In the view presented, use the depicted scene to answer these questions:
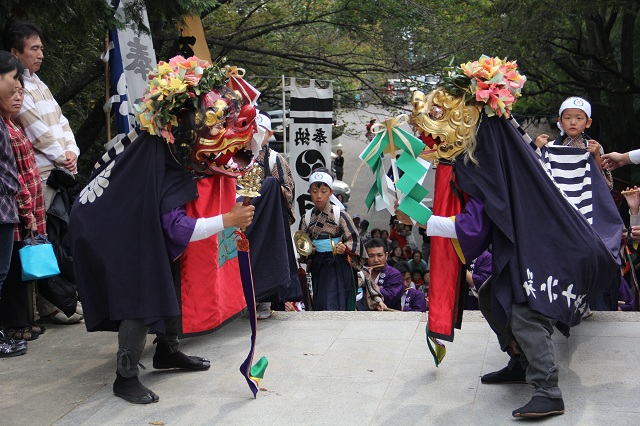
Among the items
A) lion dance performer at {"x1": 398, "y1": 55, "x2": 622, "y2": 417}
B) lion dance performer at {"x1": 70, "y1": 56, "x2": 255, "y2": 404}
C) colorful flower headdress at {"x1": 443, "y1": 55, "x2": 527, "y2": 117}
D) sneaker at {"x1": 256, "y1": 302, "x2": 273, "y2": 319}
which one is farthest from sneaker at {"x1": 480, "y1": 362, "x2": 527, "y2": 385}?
sneaker at {"x1": 256, "y1": 302, "x2": 273, "y2": 319}

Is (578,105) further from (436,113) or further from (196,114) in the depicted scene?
(196,114)

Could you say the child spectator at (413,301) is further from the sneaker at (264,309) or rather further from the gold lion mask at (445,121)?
the gold lion mask at (445,121)

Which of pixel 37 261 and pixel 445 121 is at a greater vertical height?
pixel 445 121

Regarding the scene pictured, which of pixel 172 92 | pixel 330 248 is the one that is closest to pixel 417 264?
pixel 330 248

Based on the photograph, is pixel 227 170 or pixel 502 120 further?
pixel 227 170

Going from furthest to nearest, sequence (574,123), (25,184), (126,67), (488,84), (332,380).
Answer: (126,67)
(574,123)
(25,184)
(332,380)
(488,84)

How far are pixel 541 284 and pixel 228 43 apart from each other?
749 centimetres

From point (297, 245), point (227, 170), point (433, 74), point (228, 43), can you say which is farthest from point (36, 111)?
point (433, 74)

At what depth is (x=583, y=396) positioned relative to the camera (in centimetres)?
500

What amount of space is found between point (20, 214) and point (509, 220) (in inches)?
135

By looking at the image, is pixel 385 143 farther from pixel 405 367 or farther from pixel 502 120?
pixel 405 367

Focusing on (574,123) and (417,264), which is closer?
(574,123)

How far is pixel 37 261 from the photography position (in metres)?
5.97

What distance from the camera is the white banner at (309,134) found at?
12289 millimetres
